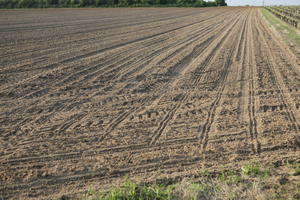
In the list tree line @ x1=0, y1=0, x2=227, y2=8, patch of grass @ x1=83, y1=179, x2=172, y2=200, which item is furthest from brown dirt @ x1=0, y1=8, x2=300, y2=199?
tree line @ x1=0, y1=0, x2=227, y2=8

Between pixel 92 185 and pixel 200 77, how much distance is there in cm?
624

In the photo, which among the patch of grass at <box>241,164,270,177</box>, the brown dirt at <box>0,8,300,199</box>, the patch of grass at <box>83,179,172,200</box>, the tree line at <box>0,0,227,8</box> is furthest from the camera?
the tree line at <box>0,0,227,8</box>

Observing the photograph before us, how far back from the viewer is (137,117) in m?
7.05

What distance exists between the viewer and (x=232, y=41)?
1720 cm

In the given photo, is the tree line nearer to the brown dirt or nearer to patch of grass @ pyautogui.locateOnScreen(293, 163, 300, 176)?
the brown dirt

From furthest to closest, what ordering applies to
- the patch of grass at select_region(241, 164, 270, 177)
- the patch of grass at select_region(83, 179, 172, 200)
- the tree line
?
the tree line < the patch of grass at select_region(241, 164, 270, 177) < the patch of grass at select_region(83, 179, 172, 200)

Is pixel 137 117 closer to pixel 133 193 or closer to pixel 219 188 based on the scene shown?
pixel 133 193

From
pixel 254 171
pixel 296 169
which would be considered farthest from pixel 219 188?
pixel 296 169

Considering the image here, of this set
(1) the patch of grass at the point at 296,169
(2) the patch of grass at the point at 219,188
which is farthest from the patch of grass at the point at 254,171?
(1) the patch of grass at the point at 296,169

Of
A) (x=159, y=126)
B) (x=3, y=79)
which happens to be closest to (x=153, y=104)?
(x=159, y=126)

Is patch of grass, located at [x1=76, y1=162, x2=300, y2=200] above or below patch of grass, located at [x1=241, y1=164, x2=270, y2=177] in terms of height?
below

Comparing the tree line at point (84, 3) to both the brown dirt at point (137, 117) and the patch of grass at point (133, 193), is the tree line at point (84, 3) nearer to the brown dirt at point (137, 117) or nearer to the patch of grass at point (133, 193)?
the brown dirt at point (137, 117)

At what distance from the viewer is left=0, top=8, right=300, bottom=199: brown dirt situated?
514 centimetres

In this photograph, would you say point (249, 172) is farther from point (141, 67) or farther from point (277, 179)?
point (141, 67)
